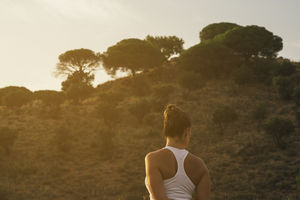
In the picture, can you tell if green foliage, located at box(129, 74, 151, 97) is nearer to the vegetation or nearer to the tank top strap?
the vegetation

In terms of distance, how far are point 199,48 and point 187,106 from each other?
54.1 feet


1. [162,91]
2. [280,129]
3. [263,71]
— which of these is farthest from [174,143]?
[263,71]

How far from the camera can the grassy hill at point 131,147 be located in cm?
2255

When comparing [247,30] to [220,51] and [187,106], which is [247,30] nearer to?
[220,51]

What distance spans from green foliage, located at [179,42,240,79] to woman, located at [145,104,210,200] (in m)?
50.2

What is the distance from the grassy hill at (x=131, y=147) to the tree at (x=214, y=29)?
2643 centimetres

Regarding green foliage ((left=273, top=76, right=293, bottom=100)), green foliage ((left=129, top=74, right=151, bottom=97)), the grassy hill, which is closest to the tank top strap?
the grassy hill

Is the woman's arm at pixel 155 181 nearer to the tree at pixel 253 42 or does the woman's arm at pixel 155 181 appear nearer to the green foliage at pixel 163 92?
the green foliage at pixel 163 92

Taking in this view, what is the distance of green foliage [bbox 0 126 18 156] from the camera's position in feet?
96.6

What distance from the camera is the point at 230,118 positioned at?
111 ft

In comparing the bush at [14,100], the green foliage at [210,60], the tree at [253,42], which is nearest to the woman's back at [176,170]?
the bush at [14,100]

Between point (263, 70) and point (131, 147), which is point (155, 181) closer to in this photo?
point (131, 147)

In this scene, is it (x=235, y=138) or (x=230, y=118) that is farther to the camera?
(x=230, y=118)

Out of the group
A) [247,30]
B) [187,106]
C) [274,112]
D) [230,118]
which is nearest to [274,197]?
[230,118]
